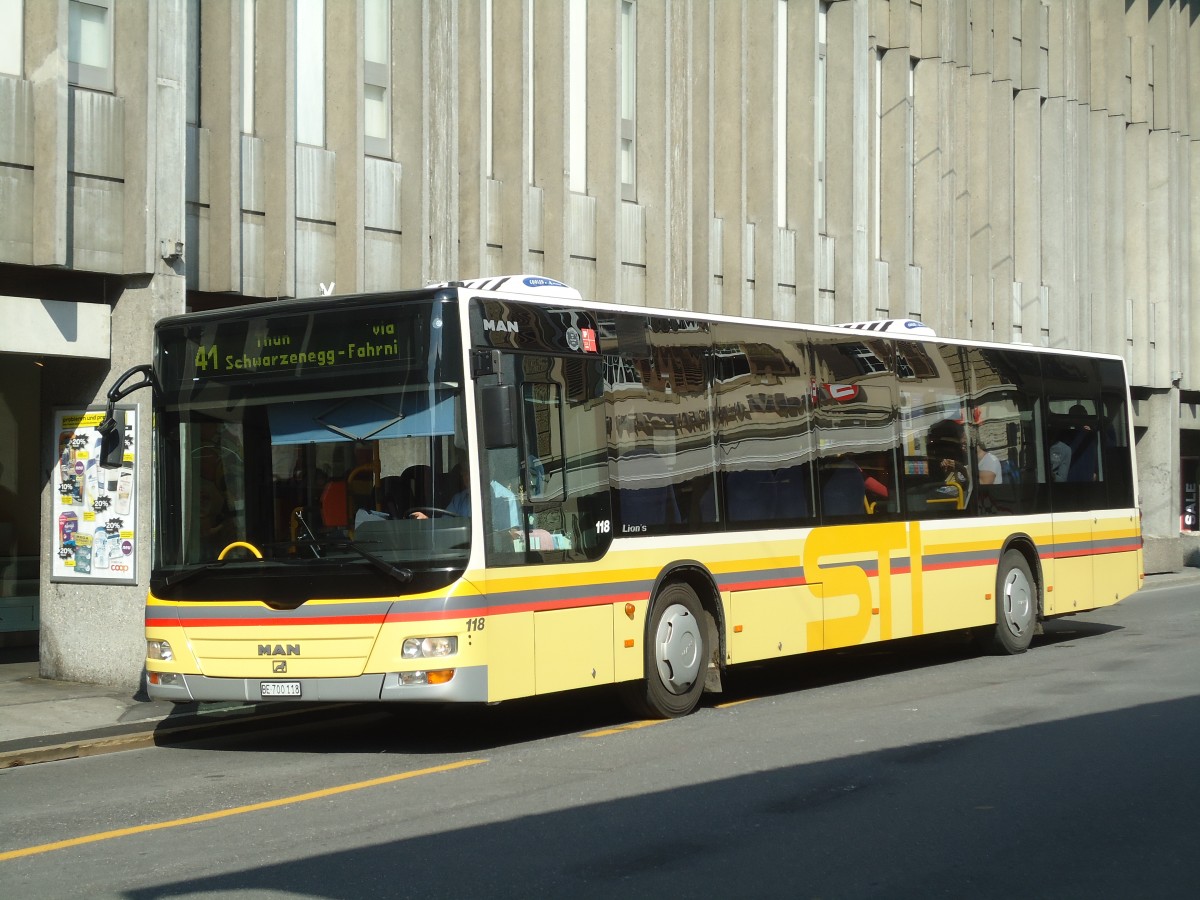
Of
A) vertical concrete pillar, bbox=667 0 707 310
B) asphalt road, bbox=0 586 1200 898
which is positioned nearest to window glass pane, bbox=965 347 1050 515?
asphalt road, bbox=0 586 1200 898

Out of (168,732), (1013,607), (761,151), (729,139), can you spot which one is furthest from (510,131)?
(168,732)

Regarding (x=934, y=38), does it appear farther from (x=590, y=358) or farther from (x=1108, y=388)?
(x=590, y=358)

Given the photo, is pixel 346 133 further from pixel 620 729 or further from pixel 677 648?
pixel 620 729

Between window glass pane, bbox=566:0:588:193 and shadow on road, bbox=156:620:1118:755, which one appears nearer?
shadow on road, bbox=156:620:1118:755

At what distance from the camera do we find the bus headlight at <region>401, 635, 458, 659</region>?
10.0 m

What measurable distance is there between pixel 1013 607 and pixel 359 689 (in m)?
8.64

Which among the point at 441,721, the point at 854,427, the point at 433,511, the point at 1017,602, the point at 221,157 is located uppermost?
the point at 221,157

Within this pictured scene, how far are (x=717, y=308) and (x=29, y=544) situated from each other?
32.8 ft

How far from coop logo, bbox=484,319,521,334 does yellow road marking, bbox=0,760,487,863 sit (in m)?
2.83

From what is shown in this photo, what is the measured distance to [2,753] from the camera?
10.9m

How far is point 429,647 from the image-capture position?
10016 millimetres

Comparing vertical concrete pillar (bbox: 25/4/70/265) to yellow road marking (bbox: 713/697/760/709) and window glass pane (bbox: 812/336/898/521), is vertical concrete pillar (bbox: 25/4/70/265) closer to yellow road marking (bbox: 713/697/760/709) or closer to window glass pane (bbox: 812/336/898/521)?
window glass pane (bbox: 812/336/898/521)

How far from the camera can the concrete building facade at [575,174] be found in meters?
14.3

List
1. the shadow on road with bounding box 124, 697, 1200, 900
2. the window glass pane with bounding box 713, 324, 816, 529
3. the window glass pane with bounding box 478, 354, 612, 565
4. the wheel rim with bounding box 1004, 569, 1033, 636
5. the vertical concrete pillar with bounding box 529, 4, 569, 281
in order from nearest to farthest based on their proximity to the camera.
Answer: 1. the shadow on road with bounding box 124, 697, 1200, 900
2. the window glass pane with bounding box 478, 354, 612, 565
3. the window glass pane with bounding box 713, 324, 816, 529
4. the wheel rim with bounding box 1004, 569, 1033, 636
5. the vertical concrete pillar with bounding box 529, 4, 569, 281
